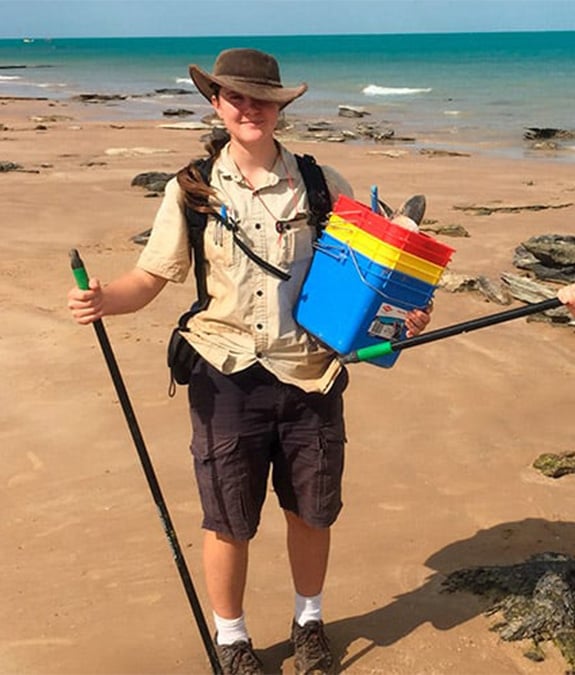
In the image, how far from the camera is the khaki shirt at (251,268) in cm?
331

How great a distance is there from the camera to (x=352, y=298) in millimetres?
3252

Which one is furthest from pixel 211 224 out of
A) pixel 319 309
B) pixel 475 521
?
pixel 475 521

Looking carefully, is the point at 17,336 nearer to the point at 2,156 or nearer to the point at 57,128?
the point at 2,156

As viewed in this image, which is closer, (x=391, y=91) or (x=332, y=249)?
(x=332, y=249)

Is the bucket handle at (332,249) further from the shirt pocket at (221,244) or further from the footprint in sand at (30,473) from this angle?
the footprint in sand at (30,473)

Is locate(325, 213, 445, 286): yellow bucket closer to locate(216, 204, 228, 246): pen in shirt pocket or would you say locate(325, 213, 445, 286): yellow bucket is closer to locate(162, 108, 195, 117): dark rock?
locate(216, 204, 228, 246): pen in shirt pocket

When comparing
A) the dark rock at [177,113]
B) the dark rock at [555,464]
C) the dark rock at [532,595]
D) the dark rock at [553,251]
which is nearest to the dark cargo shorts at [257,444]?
the dark rock at [532,595]

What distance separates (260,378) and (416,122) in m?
32.4

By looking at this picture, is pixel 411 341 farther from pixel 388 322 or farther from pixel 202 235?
pixel 202 235

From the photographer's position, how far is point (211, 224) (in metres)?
3.30

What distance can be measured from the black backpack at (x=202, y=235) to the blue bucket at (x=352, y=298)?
0.41ft

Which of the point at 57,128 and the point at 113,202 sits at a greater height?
the point at 113,202

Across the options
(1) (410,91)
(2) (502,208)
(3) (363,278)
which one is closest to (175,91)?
(1) (410,91)

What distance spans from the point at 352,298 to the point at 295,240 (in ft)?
1.03
